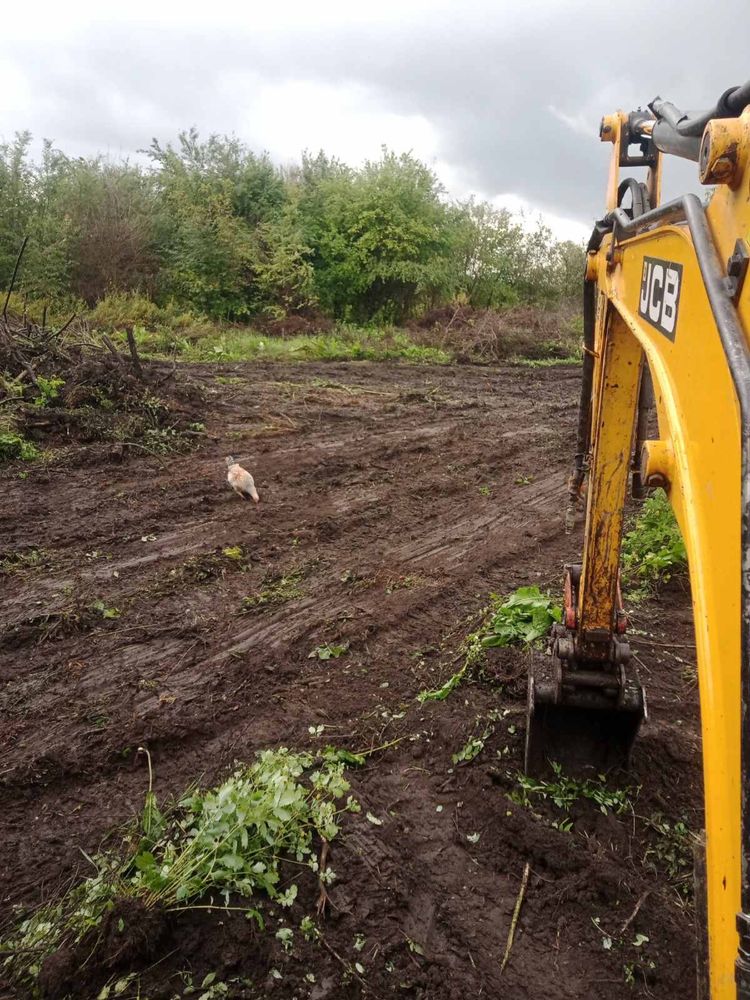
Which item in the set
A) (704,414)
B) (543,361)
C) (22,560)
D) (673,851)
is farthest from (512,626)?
(543,361)

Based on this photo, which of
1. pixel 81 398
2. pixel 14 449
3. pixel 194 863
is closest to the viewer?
pixel 194 863

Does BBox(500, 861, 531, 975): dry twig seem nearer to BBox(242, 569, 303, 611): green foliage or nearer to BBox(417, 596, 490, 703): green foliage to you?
BBox(417, 596, 490, 703): green foliage

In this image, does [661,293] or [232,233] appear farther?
[232,233]

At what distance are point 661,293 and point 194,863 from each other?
8.20ft

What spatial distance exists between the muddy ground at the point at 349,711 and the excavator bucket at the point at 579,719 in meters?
0.17

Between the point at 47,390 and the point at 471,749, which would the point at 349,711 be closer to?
the point at 471,749

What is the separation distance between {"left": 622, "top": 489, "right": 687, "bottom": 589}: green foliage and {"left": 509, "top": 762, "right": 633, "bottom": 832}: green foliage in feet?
7.61

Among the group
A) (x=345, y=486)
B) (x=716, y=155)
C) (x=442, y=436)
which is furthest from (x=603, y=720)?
(x=442, y=436)

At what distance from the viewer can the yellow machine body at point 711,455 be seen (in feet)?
3.17

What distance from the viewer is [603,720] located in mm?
3129

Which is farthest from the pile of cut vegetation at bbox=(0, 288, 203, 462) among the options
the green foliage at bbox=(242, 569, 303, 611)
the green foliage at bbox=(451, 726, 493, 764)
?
the green foliage at bbox=(451, 726, 493, 764)

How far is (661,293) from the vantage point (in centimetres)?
170

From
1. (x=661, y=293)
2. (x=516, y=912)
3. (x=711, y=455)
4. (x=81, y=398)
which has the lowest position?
(x=516, y=912)

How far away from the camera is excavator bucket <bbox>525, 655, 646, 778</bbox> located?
2975mm
